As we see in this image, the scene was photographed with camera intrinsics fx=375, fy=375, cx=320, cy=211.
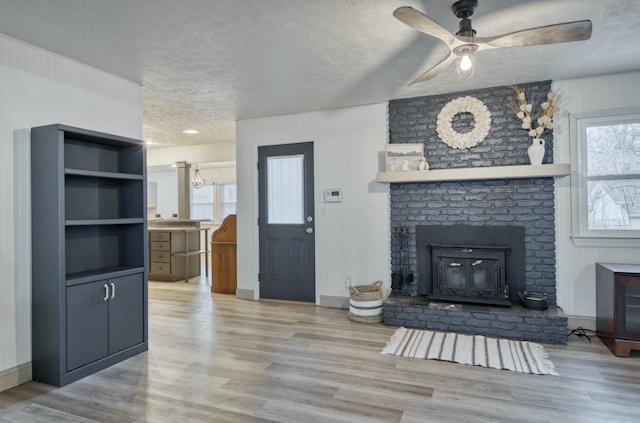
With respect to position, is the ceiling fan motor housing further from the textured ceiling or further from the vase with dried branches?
the vase with dried branches

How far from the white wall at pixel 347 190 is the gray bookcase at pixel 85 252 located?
2.17 meters

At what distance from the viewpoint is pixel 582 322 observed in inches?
147

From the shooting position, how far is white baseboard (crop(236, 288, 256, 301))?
17.0 feet

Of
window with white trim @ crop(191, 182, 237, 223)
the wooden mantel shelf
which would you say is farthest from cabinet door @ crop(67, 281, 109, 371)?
window with white trim @ crop(191, 182, 237, 223)

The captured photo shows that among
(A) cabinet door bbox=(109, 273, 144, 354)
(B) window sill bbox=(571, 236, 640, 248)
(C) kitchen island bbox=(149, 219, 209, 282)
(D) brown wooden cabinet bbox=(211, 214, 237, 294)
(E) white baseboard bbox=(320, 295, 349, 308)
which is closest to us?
(A) cabinet door bbox=(109, 273, 144, 354)

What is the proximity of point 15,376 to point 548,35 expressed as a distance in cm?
421

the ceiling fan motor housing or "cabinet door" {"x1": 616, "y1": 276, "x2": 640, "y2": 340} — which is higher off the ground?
the ceiling fan motor housing

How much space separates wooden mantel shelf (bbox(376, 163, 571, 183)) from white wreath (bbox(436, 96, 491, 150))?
348 mm

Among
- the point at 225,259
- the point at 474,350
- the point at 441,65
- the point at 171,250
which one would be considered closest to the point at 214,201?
the point at 171,250

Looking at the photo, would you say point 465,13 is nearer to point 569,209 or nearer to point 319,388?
point 569,209

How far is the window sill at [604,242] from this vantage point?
11.7 feet

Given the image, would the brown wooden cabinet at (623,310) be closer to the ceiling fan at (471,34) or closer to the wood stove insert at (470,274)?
the wood stove insert at (470,274)

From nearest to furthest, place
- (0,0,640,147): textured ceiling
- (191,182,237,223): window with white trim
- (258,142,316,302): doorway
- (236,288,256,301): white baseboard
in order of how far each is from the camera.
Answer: (0,0,640,147): textured ceiling
(258,142,316,302): doorway
(236,288,256,301): white baseboard
(191,182,237,223): window with white trim

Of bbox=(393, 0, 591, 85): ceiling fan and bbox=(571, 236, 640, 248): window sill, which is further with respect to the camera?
bbox=(571, 236, 640, 248): window sill
